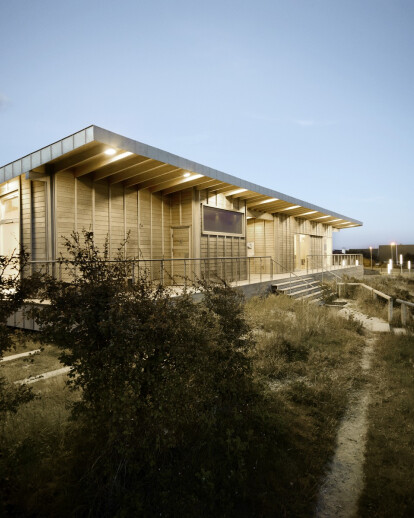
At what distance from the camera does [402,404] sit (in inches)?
195

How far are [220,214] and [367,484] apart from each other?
12.4 m

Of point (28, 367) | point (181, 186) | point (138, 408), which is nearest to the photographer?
point (138, 408)

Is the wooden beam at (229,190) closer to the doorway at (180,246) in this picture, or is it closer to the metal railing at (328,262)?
the doorway at (180,246)

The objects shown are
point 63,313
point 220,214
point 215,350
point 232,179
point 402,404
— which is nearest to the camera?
point 63,313

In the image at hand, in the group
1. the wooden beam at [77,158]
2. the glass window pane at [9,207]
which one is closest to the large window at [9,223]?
the glass window pane at [9,207]

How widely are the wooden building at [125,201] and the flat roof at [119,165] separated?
3 cm

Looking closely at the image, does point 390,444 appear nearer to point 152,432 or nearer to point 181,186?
point 152,432

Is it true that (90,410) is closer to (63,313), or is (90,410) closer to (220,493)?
(63,313)

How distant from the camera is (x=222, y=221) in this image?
592 inches

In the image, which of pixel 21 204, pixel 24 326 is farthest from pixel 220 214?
pixel 24 326

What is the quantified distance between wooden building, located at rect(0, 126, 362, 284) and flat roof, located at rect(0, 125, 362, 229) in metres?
0.03

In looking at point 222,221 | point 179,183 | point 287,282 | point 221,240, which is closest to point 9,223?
point 179,183

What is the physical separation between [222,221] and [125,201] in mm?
4739

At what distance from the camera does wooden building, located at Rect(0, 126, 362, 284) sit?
31.7ft
